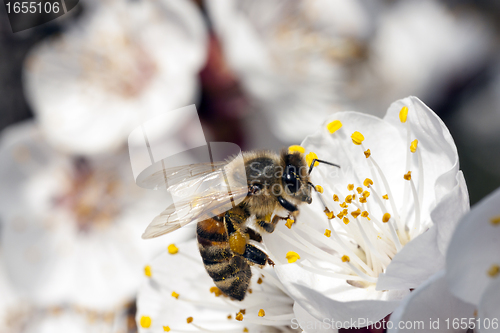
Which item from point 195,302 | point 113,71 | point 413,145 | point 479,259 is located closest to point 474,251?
point 479,259

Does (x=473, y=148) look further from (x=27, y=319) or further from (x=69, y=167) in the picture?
(x=27, y=319)

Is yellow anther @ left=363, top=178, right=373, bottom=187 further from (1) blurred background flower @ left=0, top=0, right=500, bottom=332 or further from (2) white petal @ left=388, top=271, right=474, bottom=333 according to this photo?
(1) blurred background flower @ left=0, top=0, right=500, bottom=332

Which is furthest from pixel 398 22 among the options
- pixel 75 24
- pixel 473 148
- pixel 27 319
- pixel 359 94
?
pixel 27 319

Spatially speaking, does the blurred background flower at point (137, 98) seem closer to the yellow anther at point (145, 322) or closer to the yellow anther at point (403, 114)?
the yellow anther at point (145, 322)

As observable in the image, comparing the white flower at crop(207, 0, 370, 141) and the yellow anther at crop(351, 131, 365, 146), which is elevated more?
the yellow anther at crop(351, 131, 365, 146)

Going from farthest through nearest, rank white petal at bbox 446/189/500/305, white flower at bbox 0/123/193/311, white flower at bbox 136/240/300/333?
white flower at bbox 0/123/193/311, white flower at bbox 136/240/300/333, white petal at bbox 446/189/500/305

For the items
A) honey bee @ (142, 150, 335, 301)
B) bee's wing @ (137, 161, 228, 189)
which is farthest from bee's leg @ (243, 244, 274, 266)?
bee's wing @ (137, 161, 228, 189)
